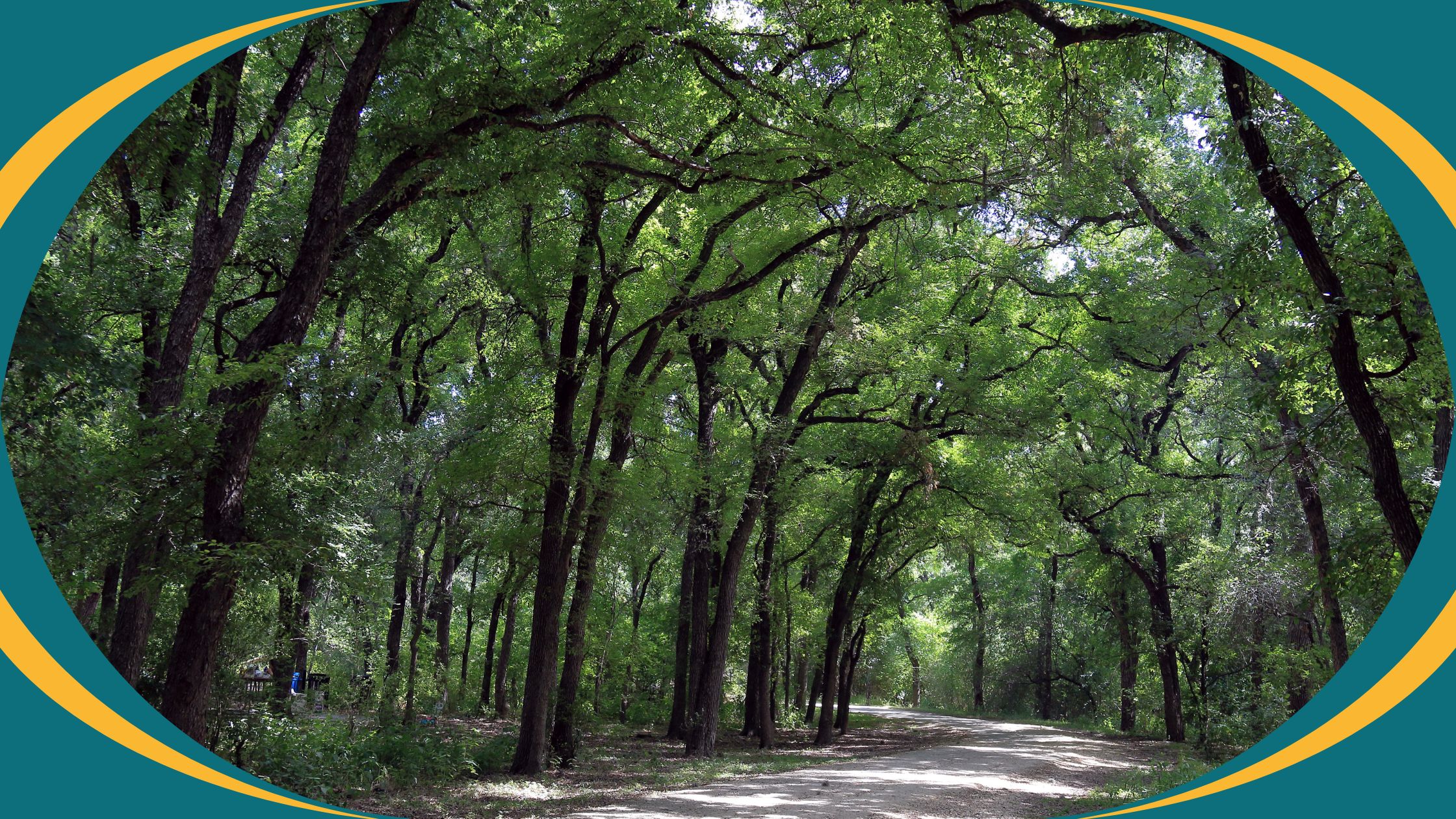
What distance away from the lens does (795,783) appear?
461 inches

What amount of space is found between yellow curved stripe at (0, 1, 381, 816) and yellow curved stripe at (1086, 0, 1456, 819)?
5.08 meters

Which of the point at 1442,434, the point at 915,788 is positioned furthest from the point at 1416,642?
the point at 915,788

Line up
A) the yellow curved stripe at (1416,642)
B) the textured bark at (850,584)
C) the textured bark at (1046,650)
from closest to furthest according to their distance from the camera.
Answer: the yellow curved stripe at (1416,642), the textured bark at (850,584), the textured bark at (1046,650)

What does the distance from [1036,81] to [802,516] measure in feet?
44.1

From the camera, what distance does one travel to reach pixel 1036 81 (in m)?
8.60

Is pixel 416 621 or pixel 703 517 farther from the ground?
pixel 703 517

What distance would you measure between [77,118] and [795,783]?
1058cm

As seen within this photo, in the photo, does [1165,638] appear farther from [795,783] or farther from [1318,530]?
[795,783]

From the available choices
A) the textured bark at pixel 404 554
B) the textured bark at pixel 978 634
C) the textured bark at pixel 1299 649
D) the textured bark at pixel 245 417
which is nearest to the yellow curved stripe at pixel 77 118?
the textured bark at pixel 245 417

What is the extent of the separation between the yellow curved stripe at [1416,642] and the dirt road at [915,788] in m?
4.63

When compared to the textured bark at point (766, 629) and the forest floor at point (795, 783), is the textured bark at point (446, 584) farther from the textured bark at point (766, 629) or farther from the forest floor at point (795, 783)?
the textured bark at point (766, 629)

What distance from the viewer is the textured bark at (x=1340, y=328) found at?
23.5 feet

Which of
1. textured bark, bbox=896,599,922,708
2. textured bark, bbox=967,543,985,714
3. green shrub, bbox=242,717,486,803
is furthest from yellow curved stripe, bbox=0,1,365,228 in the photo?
textured bark, bbox=896,599,922,708

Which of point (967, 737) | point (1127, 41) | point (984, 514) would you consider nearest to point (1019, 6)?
point (1127, 41)
